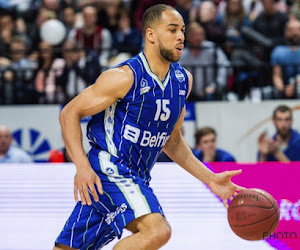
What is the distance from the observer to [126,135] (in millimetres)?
4281

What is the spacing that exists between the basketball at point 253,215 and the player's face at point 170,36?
3.28ft

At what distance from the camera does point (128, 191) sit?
4176 mm

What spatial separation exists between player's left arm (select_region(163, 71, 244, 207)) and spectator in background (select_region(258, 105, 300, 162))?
145 inches

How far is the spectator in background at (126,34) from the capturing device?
10.0m

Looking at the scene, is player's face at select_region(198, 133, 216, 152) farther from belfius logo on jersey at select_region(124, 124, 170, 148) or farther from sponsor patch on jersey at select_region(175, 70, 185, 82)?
belfius logo on jersey at select_region(124, 124, 170, 148)

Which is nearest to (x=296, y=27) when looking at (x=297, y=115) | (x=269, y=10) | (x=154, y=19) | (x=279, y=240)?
(x=269, y=10)

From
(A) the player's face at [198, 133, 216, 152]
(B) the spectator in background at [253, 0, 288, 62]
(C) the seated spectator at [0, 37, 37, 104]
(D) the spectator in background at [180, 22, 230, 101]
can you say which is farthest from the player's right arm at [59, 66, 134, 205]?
(B) the spectator in background at [253, 0, 288, 62]

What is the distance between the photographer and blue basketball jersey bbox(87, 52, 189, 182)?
425 cm

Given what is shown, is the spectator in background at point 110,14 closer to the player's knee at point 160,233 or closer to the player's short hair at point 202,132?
the player's short hair at point 202,132

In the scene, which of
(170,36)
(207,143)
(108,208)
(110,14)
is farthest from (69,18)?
(108,208)

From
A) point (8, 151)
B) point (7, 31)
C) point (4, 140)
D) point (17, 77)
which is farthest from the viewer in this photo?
point (7, 31)

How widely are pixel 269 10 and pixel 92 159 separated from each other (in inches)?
244

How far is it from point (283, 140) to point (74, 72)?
2.95m

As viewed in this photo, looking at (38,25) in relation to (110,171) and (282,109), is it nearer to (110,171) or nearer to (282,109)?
(282,109)
